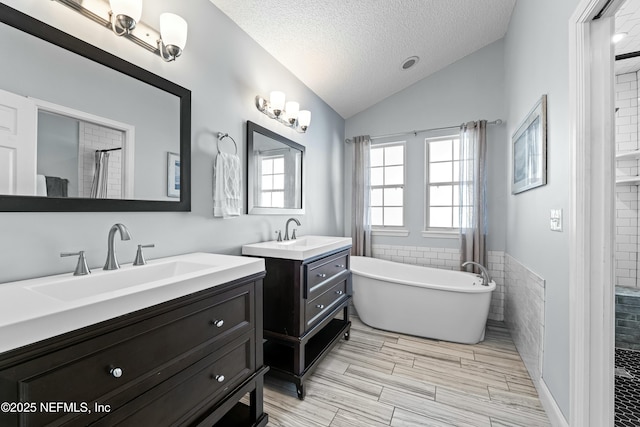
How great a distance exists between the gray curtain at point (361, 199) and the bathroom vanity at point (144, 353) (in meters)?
2.44

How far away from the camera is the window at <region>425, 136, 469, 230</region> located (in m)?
3.50

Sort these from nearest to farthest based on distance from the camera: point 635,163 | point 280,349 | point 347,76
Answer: point 280,349
point 635,163
point 347,76

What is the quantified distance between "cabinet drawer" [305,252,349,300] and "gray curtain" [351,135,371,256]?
1199 mm

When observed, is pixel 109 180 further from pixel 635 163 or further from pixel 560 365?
pixel 635 163

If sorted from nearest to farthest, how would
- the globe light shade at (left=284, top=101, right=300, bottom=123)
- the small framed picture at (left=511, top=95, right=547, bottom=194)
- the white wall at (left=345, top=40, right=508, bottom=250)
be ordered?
the small framed picture at (left=511, top=95, right=547, bottom=194) → the globe light shade at (left=284, top=101, right=300, bottom=123) → the white wall at (left=345, top=40, right=508, bottom=250)

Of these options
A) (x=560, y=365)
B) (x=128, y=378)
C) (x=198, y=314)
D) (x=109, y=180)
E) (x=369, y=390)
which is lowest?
(x=369, y=390)

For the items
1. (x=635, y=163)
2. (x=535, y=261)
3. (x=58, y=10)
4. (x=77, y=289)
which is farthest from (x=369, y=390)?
(x=635, y=163)

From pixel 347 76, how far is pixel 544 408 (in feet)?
10.8

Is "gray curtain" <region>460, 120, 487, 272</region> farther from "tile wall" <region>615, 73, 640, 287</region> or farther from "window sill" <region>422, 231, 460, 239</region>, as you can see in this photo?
"tile wall" <region>615, 73, 640, 287</region>

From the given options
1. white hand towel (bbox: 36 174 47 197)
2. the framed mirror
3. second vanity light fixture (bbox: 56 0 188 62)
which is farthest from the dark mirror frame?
the framed mirror

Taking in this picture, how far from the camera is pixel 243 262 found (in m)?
1.45

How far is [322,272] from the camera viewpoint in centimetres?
216

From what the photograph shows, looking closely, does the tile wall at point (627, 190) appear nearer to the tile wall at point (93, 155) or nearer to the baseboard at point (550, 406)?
the baseboard at point (550, 406)

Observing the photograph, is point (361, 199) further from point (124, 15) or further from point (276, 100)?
point (124, 15)
